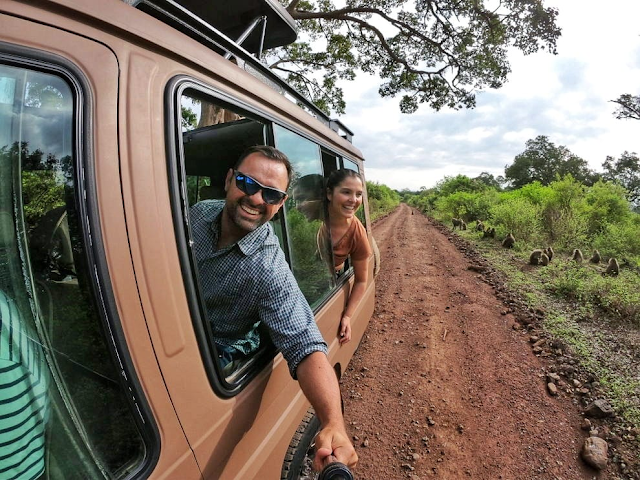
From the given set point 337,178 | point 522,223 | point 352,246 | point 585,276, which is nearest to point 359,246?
point 352,246

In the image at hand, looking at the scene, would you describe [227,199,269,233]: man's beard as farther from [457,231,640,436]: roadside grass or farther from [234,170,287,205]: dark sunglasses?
[457,231,640,436]: roadside grass

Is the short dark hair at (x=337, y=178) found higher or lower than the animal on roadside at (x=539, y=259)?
higher

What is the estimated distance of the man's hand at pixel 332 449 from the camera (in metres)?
1.02

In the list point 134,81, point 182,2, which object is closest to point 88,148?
point 134,81

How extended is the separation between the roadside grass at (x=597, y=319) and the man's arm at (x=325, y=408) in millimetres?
2714

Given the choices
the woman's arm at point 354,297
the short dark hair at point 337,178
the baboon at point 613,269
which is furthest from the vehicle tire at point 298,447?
the baboon at point 613,269

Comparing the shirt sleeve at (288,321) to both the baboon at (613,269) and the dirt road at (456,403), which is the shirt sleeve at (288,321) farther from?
the baboon at (613,269)

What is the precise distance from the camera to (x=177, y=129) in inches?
40.7

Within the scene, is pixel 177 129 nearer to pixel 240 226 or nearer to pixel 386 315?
pixel 240 226

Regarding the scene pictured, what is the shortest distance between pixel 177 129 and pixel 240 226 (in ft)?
1.50

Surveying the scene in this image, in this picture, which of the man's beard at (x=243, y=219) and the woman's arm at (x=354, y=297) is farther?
the woman's arm at (x=354, y=297)

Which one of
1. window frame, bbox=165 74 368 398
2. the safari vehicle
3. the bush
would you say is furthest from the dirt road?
the bush

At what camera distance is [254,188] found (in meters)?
1.38

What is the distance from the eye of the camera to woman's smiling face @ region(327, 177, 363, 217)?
8.65 feet
